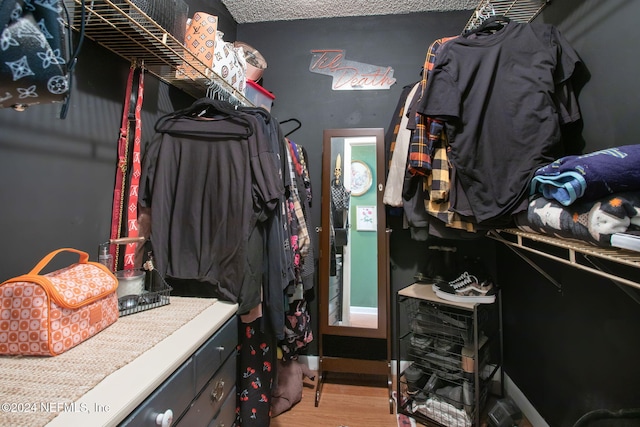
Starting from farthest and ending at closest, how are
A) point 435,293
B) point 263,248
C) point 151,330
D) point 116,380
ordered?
point 435,293 → point 263,248 → point 151,330 → point 116,380

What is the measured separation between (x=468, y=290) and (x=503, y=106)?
919mm

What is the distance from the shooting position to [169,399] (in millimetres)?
671

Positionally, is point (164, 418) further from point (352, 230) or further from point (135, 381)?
point (352, 230)

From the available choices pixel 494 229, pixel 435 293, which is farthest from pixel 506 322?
pixel 494 229

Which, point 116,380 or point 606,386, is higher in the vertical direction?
point 116,380

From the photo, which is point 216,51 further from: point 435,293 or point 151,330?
point 435,293

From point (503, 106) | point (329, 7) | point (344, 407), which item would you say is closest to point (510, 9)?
point (503, 106)

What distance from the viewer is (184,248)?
1.18m

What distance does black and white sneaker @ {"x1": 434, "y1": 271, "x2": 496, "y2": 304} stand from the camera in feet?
4.88

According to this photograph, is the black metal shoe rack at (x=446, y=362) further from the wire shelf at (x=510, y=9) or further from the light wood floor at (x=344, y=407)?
the wire shelf at (x=510, y=9)

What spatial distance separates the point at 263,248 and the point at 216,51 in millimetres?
944

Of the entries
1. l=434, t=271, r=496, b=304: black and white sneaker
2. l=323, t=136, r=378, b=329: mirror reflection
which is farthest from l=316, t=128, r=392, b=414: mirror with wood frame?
l=434, t=271, r=496, b=304: black and white sneaker

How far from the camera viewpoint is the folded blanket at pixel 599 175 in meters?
0.67

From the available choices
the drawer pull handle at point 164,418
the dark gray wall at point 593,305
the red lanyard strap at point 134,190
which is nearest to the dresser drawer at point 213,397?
the drawer pull handle at point 164,418
